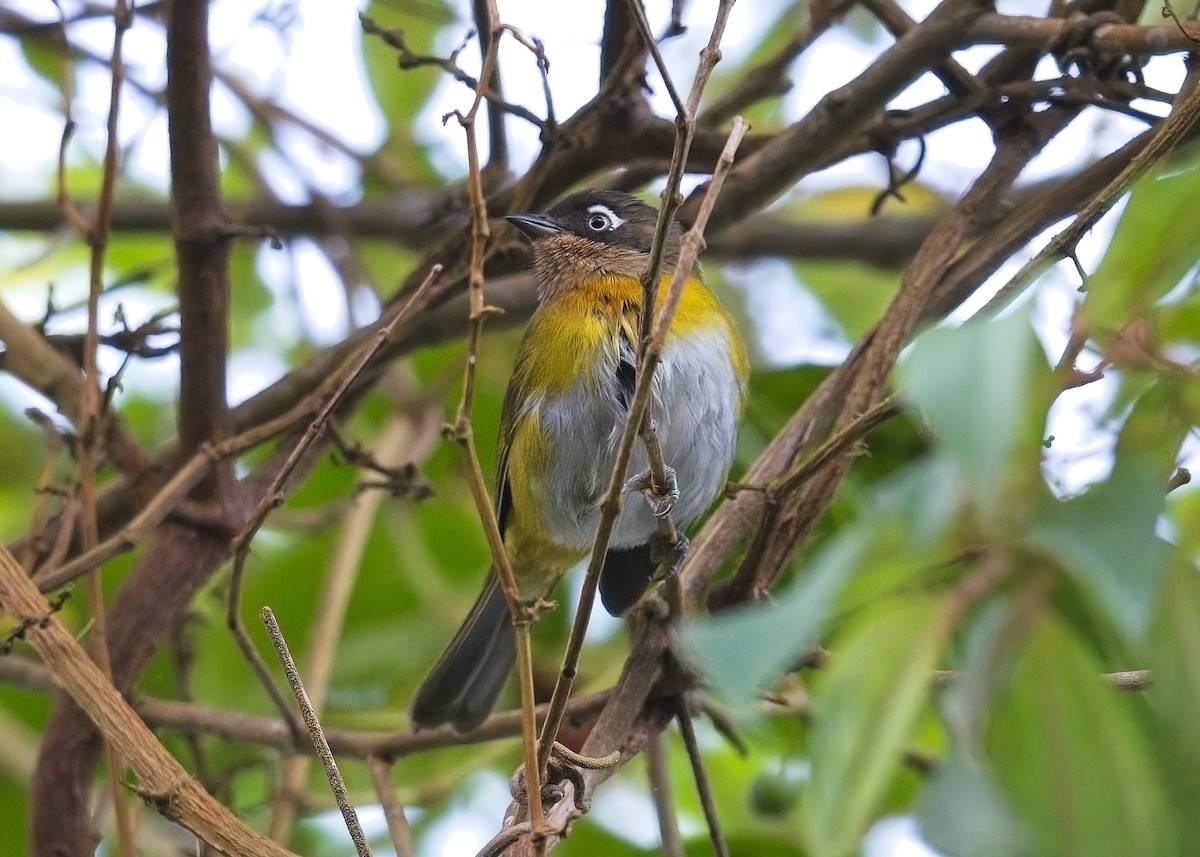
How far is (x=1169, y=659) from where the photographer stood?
3.53 ft

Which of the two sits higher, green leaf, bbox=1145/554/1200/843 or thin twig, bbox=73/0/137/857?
thin twig, bbox=73/0/137/857

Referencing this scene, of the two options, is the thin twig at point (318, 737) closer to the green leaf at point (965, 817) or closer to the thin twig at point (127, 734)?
the thin twig at point (127, 734)

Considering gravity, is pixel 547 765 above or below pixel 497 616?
below

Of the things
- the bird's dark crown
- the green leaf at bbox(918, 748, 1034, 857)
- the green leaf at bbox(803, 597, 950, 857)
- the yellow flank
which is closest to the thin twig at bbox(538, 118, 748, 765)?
the green leaf at bbox(803, 597, 950, 857)

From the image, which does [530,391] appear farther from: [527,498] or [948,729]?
[948,729]

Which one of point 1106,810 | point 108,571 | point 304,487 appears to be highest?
point 304,487

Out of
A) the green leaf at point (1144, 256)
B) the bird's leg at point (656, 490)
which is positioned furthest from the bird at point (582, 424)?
the green leaf at point (1144, 256)

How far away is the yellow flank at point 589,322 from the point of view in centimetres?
308

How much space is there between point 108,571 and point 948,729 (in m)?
2.97

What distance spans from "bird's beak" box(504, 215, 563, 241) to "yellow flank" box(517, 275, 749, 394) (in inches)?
5.7

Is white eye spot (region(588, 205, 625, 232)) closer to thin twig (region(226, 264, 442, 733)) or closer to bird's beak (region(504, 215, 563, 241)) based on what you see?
bird's beak (region(504, 215, 563, 241))

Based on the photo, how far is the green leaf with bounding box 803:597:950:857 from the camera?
3.22 ft

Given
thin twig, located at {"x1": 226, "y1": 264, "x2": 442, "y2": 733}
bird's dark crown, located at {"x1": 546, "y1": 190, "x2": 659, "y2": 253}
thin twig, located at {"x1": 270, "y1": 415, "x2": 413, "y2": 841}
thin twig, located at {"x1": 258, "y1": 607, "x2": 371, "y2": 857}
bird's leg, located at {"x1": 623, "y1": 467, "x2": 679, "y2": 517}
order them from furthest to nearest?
bird's dark crown, located at {"x1": 546, "y1": 190, "x2": 659, "y2": 253}
thin twig, located at {"x1": 270, "y1": 415, "x2": 413, "y2": 841}
thin twig, located at {"x1": 226, "y1": 264, "x2": 442, "y2": 733}
bird's leg, located at {"x1": 623, "y1": 467, "x2": 679, "y2": 517}
thin twig, located at {"x1": 258, "y1": 607, "x2": 371, "y2": 857}

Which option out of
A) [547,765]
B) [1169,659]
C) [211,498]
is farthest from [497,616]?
[1169,659]
